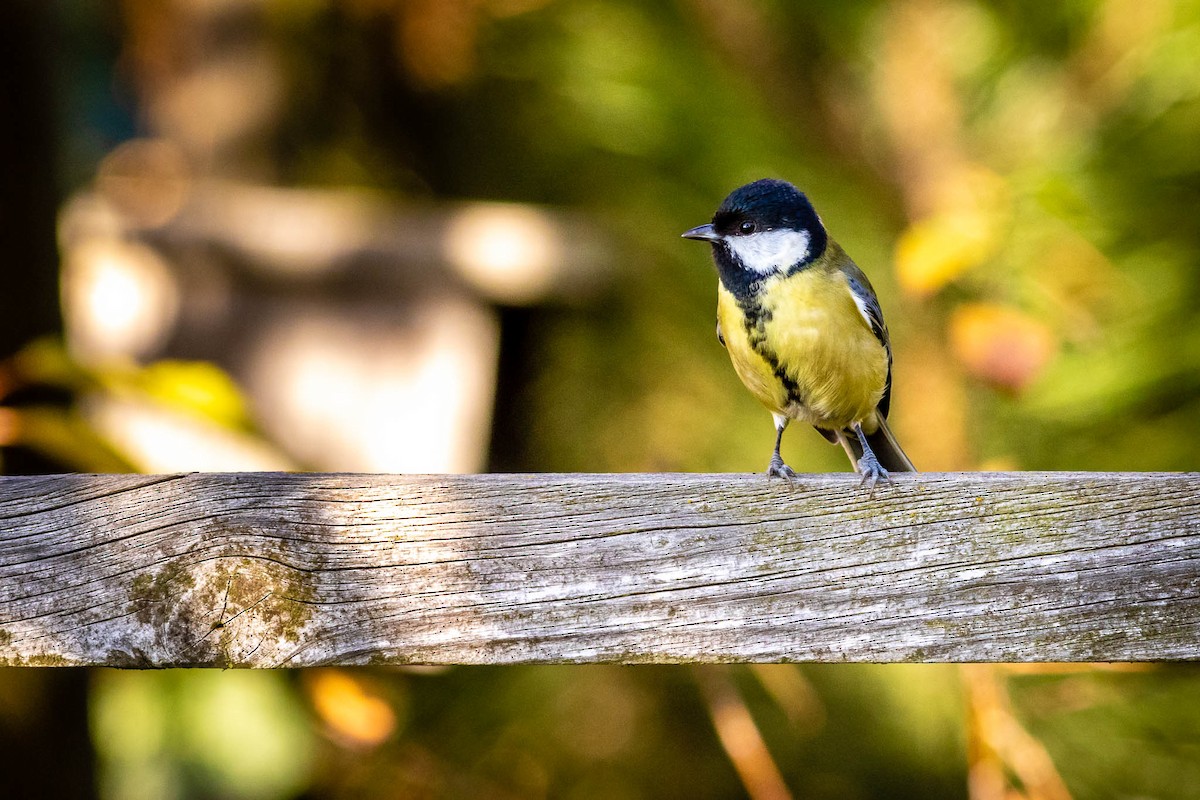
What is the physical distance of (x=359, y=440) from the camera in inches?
131

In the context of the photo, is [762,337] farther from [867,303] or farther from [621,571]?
[621,571]

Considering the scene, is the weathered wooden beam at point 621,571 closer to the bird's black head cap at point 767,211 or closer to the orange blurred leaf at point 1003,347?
the orange blurred leaf at point 1003,347

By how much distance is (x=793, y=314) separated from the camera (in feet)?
6.78

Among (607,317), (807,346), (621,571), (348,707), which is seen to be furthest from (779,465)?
(607,317)

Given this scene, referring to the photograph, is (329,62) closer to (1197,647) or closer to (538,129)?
(538,129)

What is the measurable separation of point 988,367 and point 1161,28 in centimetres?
86

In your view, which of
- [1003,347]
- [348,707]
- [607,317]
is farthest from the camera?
[607,317]

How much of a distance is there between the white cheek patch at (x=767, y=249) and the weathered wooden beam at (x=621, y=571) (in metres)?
0.96

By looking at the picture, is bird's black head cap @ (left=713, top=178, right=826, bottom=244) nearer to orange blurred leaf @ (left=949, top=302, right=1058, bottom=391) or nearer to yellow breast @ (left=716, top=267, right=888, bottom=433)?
yellow breast @ (left=716, top=267, right=888, bottom=433)

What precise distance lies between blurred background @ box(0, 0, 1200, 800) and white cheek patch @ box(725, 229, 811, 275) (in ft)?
0.73

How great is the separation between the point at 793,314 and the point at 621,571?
96cm

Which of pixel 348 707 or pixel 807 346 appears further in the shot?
pixel 348 707

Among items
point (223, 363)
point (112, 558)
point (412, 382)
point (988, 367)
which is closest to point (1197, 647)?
point (988, 367)

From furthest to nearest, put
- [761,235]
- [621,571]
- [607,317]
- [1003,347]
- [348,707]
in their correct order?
[607,317] → [348,707] → [761,235] → [1003,347] → [621,571]
